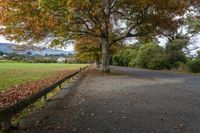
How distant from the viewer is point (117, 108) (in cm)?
1173

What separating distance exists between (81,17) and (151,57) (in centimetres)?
3570

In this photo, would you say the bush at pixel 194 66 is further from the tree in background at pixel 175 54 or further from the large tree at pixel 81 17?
the large tree at pixel 81 17

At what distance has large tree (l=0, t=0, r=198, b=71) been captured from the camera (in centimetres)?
3344

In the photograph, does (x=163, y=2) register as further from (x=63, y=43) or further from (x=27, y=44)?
(x=27, y=44)

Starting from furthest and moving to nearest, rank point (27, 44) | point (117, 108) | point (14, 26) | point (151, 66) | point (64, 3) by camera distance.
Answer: point (151, 66)
point (27, 44)
point (14, 26)
point (64, 3)
point (117, 108)

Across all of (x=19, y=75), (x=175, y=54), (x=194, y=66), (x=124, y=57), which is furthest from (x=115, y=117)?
(x=124, y=57)

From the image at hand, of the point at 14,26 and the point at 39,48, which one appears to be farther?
the point at 39,48

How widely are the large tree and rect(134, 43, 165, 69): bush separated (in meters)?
23.9

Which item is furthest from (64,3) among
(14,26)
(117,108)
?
(117,108)

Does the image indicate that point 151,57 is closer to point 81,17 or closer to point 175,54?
point 175,54

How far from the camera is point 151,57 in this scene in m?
71.3

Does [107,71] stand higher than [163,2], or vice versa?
[163,2]

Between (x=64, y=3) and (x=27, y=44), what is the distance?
8.74m

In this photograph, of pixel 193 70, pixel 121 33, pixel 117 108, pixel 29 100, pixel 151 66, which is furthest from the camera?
pixel 151 66
